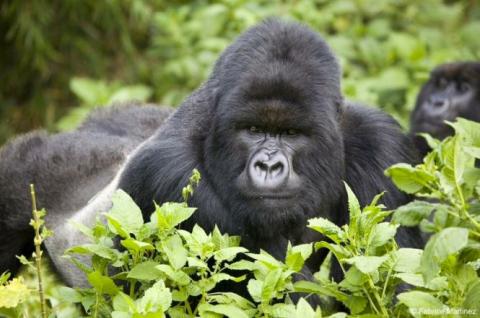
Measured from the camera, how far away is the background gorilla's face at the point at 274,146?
3.28 m

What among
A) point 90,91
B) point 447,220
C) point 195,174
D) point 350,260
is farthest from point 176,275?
point 90,91

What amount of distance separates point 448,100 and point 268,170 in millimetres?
3127

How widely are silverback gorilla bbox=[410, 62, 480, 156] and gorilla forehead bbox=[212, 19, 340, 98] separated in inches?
102

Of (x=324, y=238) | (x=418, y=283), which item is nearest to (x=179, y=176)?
(x=324, y=238)

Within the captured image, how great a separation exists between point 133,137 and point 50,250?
714mm

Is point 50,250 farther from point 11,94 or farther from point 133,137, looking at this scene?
point 11,94

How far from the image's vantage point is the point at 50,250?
4594mm

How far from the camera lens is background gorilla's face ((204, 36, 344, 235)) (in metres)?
3.28

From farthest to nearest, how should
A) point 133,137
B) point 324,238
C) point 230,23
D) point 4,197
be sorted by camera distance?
point 230,23 → point 133,137 → point 4,197 → point 324,238

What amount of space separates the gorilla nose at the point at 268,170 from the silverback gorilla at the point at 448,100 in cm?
288

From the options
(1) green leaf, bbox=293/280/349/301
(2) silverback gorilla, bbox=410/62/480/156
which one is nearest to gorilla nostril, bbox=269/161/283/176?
(1) green leaf, bbox=293/280/349/301

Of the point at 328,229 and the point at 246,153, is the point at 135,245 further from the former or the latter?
the point at 246,153

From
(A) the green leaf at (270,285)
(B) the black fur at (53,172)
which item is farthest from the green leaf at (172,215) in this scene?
(B) the black fur at (53,172)

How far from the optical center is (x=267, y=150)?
3.30 metres
